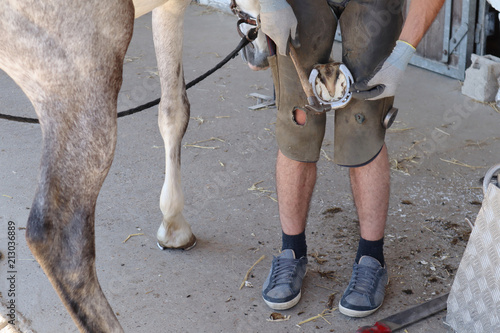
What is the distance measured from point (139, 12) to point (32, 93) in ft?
1.92

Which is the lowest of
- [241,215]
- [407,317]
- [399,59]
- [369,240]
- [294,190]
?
[241,215]

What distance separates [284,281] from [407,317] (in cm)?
48

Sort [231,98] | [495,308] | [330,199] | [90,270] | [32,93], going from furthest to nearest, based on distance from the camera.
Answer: [231,98] < [330,199] < [495,308] < [90,270] < [32,93]

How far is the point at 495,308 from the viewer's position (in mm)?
1734

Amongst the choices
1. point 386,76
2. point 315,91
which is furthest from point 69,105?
point 386,76

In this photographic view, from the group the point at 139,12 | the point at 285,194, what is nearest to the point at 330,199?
the point at 285,194

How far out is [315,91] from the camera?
6.41ft

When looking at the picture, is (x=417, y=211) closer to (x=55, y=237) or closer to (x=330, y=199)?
(x=330, y=199)

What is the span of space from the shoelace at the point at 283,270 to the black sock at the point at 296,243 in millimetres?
49

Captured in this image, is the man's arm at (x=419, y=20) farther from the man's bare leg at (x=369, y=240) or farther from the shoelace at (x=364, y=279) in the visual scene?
the shoelace at (x=364, y=279)

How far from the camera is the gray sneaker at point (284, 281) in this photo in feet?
7.02

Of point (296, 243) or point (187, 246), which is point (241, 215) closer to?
point (187, 246)

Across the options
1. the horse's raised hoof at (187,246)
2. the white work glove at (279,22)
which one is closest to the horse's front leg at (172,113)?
the horse's raised hoof at (187,246)

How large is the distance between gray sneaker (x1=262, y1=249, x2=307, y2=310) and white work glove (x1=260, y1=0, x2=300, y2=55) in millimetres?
853
